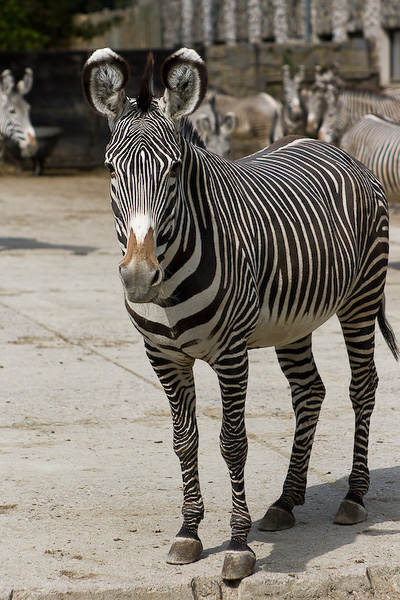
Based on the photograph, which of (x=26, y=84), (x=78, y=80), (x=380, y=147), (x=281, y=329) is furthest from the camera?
(x=78, y=80)

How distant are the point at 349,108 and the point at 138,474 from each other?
11835mm

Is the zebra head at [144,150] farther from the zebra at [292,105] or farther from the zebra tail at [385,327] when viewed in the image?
the zebra at [292,105]

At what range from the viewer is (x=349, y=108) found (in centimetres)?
1542

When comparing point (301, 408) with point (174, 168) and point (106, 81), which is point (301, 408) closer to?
point (174, 168)

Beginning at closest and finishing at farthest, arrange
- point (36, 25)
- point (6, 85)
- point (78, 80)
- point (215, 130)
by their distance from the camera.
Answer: point (215, 130), point (6, 85), point (78, 80), point (36, 25)

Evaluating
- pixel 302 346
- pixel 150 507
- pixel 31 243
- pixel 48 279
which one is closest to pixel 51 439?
pixel 150 507

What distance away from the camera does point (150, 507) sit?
430 centimetres

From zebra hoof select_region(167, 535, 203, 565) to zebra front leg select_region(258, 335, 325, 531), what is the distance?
57 centimetres

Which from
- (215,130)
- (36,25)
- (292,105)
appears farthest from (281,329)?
(36,25)

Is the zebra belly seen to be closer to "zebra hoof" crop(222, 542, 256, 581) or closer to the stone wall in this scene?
"zebra hoof" crop(222, 542, 256, 581)

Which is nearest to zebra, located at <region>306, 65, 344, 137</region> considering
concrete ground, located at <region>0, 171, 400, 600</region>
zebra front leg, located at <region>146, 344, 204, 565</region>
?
concrete ground, located at <region>0, 171, 400, 600</region>

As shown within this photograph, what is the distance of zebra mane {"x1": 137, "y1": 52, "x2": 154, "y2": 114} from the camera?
132 inches

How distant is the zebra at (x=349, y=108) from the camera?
15.3 meters

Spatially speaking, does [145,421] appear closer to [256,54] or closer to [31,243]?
[31,243]
